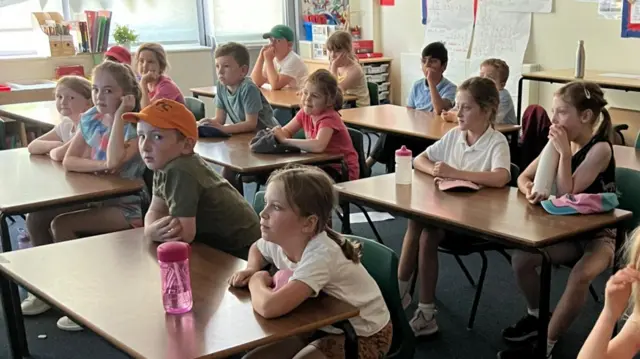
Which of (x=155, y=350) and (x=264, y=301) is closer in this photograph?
(x=155, y=350)

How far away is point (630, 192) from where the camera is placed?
9.21 ft

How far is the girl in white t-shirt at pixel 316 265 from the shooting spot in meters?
1.84

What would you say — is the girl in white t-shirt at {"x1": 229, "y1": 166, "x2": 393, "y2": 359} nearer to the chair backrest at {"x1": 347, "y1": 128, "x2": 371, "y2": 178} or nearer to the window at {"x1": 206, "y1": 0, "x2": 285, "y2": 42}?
the chair backrest at {"x1": 347, "y1": 128, "x2": 371, "y2": 178}

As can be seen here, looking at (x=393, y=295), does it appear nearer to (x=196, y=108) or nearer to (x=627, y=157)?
(x=627, y=157)

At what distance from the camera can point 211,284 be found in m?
1.94

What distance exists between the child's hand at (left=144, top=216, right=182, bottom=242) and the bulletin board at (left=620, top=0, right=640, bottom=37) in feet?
13.8

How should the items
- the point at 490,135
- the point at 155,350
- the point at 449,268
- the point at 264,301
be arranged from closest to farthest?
the point at 155,350
the point at 264,301
the point at 490,135
the point at 449,268

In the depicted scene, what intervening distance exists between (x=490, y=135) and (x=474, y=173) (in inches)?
8.0

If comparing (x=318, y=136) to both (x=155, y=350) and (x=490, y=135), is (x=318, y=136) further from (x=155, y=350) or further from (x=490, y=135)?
(x=155, y=350)

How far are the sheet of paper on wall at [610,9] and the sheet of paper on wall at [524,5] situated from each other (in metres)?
0.45

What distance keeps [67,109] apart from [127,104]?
641 mm

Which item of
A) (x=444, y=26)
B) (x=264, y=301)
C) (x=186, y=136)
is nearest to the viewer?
(x=264, y=301)

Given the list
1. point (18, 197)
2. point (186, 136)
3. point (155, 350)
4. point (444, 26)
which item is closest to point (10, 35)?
point (444, 26)

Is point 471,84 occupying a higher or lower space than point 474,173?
higher
